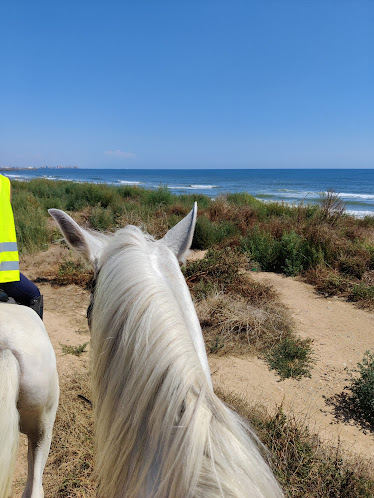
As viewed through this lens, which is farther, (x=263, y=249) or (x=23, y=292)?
(x=263, y=249)

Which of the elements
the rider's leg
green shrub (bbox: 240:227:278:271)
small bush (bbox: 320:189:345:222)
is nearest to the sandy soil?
green shrub (bbox: 240:227:278:271)

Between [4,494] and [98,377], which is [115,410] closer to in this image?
[98,377]

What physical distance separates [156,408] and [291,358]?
3413mm

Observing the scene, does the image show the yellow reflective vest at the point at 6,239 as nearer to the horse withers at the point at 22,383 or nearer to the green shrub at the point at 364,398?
the horse withers at the point at 22,383

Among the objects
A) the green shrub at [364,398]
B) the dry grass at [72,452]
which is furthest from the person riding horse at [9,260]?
the green shrub at [364,398]

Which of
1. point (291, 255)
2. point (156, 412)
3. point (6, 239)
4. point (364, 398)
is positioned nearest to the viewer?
point (156, 412)

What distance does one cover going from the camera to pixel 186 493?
2.08ft

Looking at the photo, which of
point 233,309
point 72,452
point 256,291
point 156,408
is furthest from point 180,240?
point 256,291

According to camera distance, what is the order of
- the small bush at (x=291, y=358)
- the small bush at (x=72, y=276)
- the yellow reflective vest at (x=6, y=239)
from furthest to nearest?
1. the small bush at (x=72, y=276)
2. the small bush at (x=291, y=358)
3. the yellow reflective vest at (x=6, y=239)

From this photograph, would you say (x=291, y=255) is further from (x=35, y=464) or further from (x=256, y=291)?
(x=35, y=464)

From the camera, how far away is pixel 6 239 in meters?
1.74

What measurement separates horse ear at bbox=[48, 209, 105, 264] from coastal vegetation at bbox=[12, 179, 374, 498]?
573 mm

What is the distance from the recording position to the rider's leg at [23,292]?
196cm

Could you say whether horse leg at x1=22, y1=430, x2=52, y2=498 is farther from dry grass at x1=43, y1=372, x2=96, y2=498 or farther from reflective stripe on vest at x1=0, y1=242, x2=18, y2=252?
reflective stripe on vest at x1=0, y1=242, x2=18, y2=252
